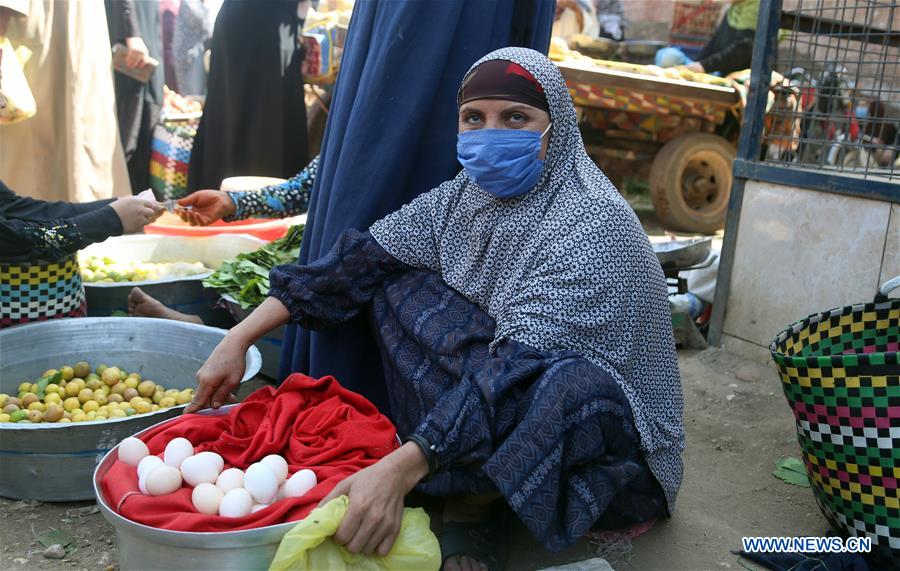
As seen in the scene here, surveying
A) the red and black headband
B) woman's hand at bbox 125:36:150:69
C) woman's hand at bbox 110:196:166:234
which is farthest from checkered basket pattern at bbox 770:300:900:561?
woman's hand at bbox 125:36:150:69

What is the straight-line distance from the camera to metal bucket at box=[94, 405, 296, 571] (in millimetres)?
1671

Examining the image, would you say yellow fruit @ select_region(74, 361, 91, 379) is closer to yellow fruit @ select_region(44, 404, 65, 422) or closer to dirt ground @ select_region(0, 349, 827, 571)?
yellow fruit @ select_region(44, 404, 65, 422)

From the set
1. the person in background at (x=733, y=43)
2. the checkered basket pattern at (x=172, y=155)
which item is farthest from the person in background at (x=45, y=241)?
the person in background at (x=733, y=43)

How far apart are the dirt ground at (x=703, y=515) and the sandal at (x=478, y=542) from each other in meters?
0.10

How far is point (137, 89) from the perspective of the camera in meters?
5.99

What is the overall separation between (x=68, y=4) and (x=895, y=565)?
512cm

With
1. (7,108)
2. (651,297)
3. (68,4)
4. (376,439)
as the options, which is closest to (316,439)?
(376,439)

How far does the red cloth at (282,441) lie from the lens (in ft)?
5.91

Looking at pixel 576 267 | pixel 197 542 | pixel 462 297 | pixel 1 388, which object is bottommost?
pixel 1 388

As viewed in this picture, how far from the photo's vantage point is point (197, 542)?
1667mm

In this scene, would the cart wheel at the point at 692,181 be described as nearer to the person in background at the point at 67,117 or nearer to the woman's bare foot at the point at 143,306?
the person in background at the point at 67,117

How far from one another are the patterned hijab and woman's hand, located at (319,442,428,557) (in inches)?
17.9

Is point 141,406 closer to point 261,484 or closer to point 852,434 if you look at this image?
point 261,484

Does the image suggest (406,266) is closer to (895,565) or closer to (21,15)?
(895,565)
